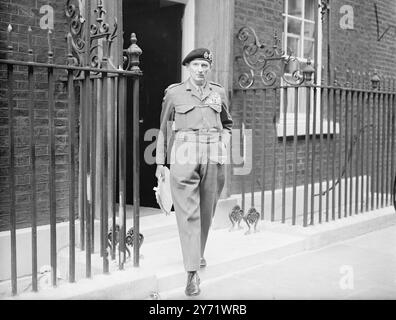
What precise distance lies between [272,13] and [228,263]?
151 inches

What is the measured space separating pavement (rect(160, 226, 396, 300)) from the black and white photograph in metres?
0.02

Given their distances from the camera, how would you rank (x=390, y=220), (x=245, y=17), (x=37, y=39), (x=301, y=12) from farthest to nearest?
(x=301, y=12), (x=390, y=220), (x=245, y=17), (x=37, y=39)

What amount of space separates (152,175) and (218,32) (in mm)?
1954

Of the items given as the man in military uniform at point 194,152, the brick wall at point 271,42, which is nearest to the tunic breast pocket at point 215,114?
the man in military uniform at point 194,152

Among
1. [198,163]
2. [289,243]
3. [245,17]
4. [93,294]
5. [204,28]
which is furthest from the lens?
[245,17]

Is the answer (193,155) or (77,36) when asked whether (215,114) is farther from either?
(77,36)

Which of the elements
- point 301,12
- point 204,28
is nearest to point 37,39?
point 204,28

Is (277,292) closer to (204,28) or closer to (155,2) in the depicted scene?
(204,28)

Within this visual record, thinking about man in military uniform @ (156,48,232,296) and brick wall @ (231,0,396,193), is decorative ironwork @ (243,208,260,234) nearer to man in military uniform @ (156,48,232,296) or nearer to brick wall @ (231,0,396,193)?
brick wall @ (231,0,396,193)

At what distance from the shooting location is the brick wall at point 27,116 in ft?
15.1

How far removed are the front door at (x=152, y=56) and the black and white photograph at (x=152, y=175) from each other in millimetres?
19

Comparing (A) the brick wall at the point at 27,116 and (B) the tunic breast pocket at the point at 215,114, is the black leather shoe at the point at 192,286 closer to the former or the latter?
(B) the tunic breast pocket at the point at 215,114

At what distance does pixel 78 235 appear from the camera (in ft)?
16.8

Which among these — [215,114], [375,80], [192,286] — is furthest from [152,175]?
[375,80]
